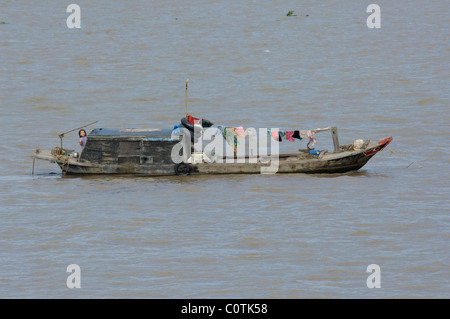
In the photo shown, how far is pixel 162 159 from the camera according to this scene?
1931cm

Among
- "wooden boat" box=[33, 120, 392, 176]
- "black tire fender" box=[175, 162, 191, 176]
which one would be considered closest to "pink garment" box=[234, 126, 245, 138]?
"wooden boat" box=[33, 120, 392, 176]

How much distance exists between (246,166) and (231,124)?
260 inches

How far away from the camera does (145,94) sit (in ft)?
96.7

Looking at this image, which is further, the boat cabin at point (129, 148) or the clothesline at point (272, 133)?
the clothesline at point (272, 133)

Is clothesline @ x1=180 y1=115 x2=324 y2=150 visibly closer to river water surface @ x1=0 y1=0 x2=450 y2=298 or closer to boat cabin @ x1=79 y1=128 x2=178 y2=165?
boat cabin @ x1=79 y1=128 x2=178 y2=165

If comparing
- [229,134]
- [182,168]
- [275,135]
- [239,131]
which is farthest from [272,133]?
[182,168]

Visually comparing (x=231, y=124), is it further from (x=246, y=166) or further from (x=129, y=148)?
A: (x=129, y=148)

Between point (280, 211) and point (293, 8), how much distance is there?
102ft

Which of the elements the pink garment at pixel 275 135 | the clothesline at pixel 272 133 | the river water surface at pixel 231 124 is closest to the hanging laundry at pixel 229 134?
the clothesline at pixel 272 133

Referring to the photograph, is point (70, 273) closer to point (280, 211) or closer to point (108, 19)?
point (280, 211)

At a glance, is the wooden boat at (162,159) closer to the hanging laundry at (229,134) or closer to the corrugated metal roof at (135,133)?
the corrugated metal roof at (135,133)

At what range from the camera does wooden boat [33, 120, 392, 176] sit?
19.2 meters

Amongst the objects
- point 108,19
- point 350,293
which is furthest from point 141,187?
point 108,19

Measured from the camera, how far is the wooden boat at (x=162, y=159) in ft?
63.1
